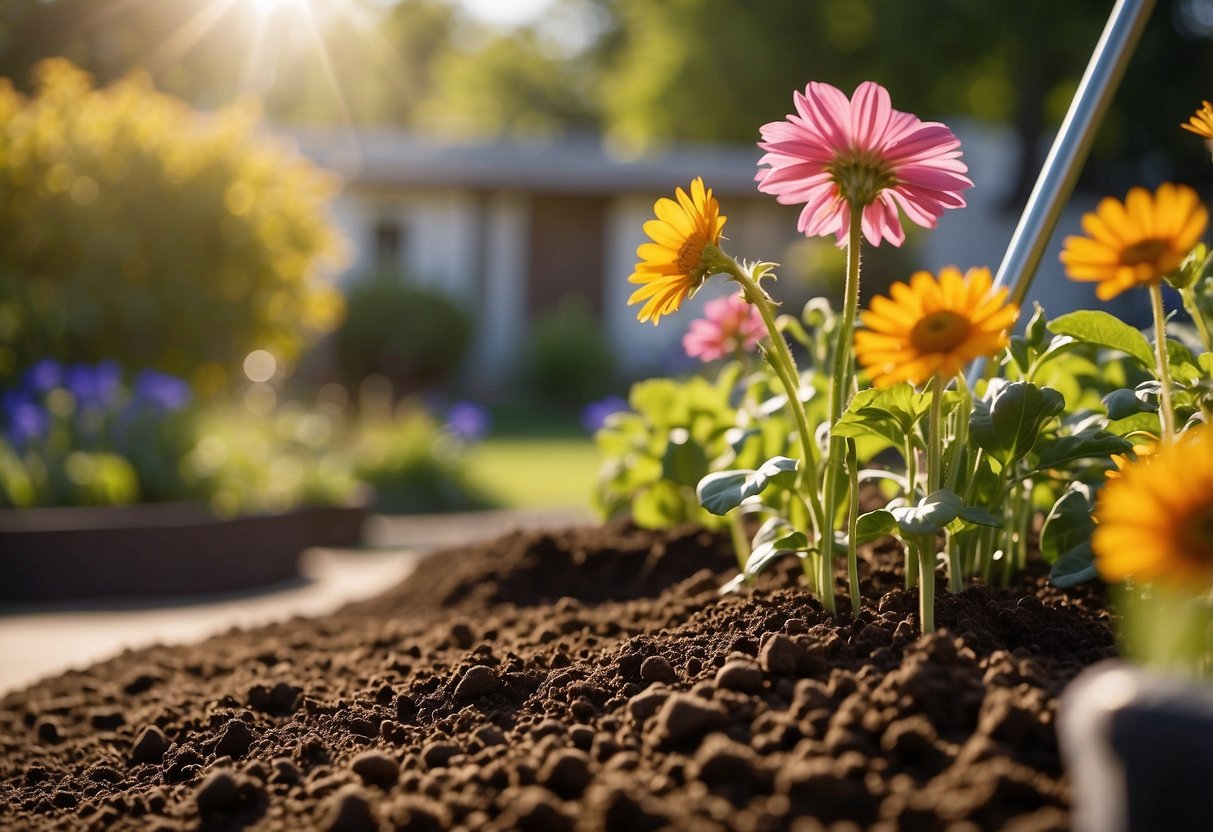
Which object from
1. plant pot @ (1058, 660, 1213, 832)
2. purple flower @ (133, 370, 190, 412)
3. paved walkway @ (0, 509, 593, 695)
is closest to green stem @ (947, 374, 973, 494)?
plant pot @ (1058, 660, 1213, 832)

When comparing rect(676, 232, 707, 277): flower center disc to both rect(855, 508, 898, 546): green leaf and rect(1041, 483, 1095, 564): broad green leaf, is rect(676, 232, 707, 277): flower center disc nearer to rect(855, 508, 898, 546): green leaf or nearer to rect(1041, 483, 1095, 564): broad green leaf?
rect(855, 508, 898, 546): green leaf

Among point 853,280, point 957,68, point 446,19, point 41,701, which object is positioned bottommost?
point 41,701

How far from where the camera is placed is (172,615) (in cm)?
473

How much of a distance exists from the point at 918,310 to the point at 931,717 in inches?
19.5

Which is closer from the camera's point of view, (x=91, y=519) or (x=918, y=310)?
(x=918, y=310)

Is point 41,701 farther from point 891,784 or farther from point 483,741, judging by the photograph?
point 891,784

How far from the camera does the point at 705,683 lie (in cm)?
168

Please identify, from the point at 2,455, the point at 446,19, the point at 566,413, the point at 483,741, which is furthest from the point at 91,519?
the point at 446,19

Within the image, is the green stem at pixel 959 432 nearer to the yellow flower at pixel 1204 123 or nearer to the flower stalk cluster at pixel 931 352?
the flower stalk cluster at pixel 931 352

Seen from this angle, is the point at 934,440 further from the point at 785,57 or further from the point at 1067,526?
the point at 785,57

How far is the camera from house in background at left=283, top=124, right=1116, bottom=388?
1862 centimetres

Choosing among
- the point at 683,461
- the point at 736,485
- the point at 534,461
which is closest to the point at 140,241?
the point at 534,461

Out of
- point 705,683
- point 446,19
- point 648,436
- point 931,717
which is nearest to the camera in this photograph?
point 931,717

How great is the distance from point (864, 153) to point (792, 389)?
0.40 meters
